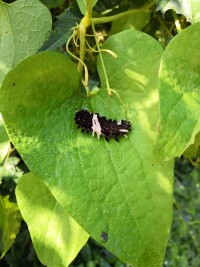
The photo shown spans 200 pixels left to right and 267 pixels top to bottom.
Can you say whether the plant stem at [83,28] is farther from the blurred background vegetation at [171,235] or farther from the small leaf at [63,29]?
the blurred background vegetation at [171,235]

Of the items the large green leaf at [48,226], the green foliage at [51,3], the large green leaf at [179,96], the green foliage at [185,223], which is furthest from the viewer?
the green foliage at [185,223]

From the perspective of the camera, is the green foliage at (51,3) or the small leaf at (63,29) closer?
the small leaf at (63,29)

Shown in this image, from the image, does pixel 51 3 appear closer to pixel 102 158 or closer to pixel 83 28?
pixel 83 28

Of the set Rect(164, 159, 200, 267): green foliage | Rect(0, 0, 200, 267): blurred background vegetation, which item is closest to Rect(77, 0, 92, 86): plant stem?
Rect(0, 0, 200, 267): blurred background vegetation

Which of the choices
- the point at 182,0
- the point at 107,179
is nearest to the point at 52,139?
the point at 107,179

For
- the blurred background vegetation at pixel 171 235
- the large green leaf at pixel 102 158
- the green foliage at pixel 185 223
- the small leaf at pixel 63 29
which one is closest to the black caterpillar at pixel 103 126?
the large green leaf at pixel 102 158

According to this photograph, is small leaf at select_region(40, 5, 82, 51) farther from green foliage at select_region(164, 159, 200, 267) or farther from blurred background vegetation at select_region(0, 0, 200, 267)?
green foliage at select_region(164, 159, 200, 267)
